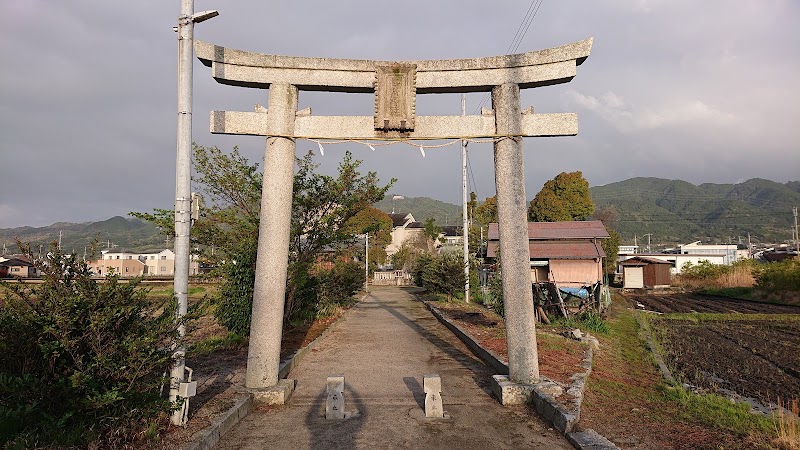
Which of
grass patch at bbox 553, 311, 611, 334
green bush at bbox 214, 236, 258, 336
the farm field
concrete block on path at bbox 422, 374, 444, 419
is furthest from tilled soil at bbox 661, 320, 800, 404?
green bush at bbox 214, 236, 258, 336

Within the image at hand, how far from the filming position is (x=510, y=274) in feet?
23.6

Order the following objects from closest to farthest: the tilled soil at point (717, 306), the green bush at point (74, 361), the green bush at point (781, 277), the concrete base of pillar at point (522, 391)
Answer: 1. the green bush at point (74, 361)
2. the concrete base of pillar at point (522, 391)
3. the tilled soil at point (717, 306)
4. the green bush at point (781, 277)

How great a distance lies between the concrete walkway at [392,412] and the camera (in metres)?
5.44

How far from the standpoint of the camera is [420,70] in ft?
24.7

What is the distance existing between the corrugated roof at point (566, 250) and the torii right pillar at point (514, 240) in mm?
12800

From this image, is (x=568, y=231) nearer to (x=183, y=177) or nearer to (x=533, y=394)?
(x=533, y=394)

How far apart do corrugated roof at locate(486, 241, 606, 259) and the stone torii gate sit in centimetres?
1280

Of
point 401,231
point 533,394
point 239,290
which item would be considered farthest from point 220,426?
point 401,231

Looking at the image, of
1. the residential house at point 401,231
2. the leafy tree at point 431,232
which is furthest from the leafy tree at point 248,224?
the residential house at point 401,231

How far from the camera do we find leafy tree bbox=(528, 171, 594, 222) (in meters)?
41.8

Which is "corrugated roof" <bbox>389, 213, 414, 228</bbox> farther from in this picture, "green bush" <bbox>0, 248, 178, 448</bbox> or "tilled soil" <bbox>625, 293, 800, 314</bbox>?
"green bush" <bbox>0, 248, 178, 448</bbox>

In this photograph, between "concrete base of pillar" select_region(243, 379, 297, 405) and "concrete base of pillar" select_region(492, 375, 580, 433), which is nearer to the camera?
"concrete base of pillar" select_region(492, 375, 580, 433)

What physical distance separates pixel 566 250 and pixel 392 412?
49.8 ft

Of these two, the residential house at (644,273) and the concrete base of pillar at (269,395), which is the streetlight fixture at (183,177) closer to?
the concrete base of pillar at (269,395)
